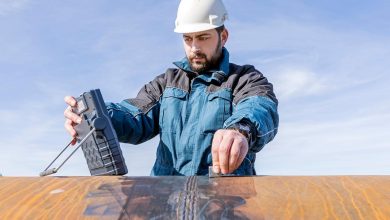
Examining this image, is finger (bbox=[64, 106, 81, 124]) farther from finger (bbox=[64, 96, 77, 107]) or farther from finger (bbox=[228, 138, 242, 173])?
finger (bbox=[228, 138, 242, 173])

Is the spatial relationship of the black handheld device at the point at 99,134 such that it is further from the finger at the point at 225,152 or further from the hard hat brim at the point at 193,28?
the hard hat brim at the point at 193,28

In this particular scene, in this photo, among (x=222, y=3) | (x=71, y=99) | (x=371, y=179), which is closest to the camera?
(x=371, y=179)

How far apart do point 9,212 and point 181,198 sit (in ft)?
2.12

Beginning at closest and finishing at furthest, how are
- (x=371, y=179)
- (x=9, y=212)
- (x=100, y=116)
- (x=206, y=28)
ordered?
1. (x=9, y=212)
2. (x=371, y=179)
3. (x=100, y=116)
4. (x=206, y=28)

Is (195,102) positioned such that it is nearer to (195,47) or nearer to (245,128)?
(195,47)

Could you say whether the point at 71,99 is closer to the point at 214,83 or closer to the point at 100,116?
→ the point at 100,116

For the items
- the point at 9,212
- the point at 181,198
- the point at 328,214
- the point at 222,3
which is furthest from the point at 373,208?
the point at 222,3

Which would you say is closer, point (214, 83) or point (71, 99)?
point (71, 99)

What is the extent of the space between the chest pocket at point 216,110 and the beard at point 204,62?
31 centimetres

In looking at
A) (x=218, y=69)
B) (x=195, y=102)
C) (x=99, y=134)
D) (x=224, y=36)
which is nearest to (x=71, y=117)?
(x=99, y=134)

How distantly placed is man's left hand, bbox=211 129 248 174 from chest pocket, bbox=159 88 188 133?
1.48 metres

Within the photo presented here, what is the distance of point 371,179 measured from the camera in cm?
243

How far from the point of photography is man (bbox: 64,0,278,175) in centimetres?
394

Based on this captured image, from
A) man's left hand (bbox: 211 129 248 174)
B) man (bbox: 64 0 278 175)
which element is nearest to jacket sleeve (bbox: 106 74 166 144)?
man (bbox: 64 0 278 175)
